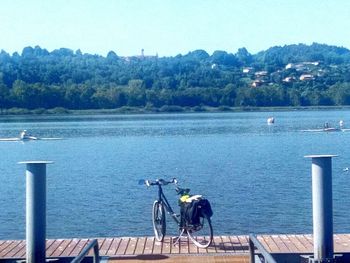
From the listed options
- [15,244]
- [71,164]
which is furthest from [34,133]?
[15,244]

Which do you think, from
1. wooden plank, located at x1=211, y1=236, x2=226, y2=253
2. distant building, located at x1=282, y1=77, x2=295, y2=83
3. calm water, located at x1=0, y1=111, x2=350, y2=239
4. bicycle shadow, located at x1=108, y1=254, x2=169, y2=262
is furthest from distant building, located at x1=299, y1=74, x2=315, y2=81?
bicycle shadow, located at x1=108, y1=254, x2=169, y2=262

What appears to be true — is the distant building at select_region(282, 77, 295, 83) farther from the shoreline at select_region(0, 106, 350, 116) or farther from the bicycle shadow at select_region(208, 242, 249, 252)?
the bicycle shadow at select_region(208, 242, 249, 252)

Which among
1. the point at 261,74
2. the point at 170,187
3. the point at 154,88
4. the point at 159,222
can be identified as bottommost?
the point at 170,187

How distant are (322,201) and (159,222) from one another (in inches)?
139

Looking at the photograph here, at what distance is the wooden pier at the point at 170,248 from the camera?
27.0 ft

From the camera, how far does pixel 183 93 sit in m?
109

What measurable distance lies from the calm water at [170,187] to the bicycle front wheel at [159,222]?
562 cm

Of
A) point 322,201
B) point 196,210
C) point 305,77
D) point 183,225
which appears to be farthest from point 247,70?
point 322,201

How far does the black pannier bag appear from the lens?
9.29 metres

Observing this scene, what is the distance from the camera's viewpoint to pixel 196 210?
934 cm

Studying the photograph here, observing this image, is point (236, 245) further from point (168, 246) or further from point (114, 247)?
point (114, 247)

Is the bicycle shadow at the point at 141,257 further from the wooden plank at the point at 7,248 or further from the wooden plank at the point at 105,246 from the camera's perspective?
the wooden plank at the point at 7,248

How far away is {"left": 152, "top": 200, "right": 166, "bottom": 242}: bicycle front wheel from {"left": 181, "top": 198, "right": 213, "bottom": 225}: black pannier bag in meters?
0.38

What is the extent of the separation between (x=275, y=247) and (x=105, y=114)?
10707cm
